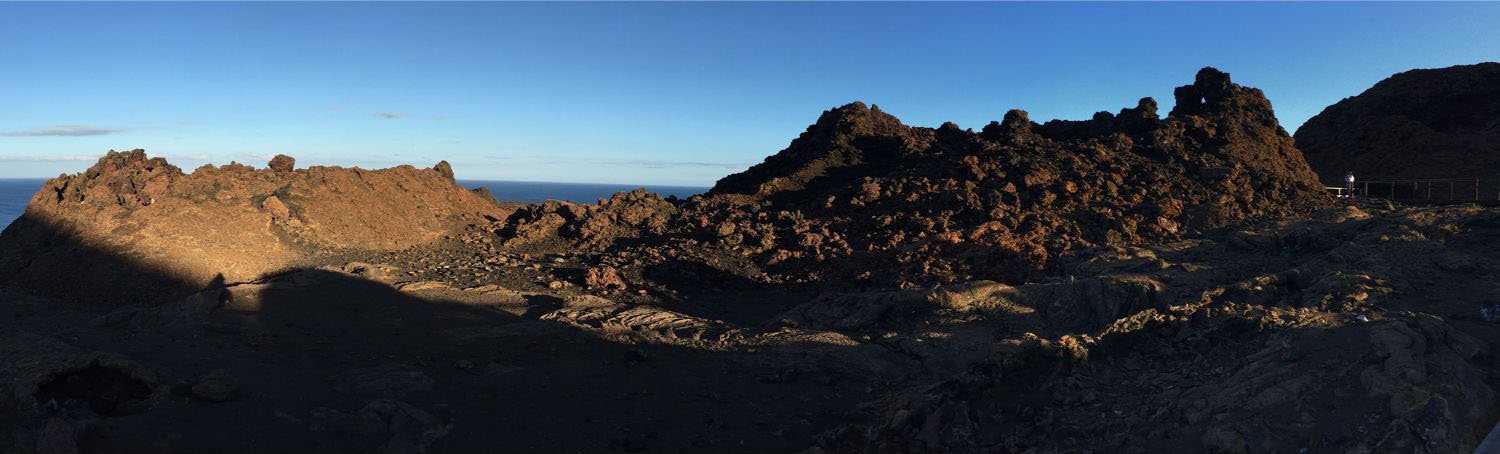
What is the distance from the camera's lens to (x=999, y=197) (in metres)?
15.8

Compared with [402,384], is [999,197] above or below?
above

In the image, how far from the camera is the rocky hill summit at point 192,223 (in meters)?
13.2

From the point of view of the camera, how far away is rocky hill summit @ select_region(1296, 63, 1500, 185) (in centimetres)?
2464

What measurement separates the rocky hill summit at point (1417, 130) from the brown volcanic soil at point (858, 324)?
1068 cm

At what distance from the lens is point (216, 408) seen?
19.6 ft

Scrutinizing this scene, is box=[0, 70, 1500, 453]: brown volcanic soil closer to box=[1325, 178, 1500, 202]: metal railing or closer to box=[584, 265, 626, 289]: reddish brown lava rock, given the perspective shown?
box=[584, 265, 626, 289]: reddish brown lava rock

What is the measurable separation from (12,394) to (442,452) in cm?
294

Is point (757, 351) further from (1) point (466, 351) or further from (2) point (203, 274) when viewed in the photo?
(2) point (203, 274)

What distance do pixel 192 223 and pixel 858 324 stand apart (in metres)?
12.1

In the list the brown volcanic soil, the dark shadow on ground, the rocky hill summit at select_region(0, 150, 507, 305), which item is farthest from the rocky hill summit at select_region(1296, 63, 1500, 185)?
the rocky hill summit at select_region(0, 150, 507, 305)

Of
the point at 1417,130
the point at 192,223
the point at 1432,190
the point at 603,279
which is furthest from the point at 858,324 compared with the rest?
the point at 1417,130

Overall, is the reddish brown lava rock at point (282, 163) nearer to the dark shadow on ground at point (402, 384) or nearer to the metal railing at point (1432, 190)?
the dark shadow on ground at point (402, 384)

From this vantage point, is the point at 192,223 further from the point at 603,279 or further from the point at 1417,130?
the point at 1417,130

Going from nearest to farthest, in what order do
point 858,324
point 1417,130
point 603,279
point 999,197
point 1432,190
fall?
1. point 858,324
2. point 603,279
3. point 999,197
4. point 1432,190
5. point 1417,130
